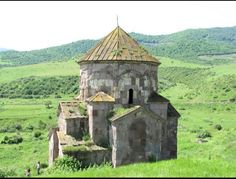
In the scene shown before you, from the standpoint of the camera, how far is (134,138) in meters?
20.5

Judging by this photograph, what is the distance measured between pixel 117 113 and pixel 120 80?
1.78m

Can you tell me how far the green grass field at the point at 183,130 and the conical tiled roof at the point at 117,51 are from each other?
19.3ft

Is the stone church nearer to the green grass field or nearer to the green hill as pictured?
the green hill

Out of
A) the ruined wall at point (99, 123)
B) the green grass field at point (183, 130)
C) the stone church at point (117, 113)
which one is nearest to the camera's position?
the green grass field at point (183, 130)

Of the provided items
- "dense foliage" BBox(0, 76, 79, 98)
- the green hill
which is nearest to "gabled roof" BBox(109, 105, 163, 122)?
the green hill

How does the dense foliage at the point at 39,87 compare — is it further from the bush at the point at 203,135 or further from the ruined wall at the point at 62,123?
the ruined wall at the point at 62,123

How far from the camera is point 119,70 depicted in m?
21.5

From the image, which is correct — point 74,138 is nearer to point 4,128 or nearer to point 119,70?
point 119,70

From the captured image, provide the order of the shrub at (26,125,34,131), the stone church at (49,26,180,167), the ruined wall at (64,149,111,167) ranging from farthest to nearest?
the shrub at (26,125,34,131) < the stone church at (49,26,180,167) < the ruined wall at (64,149,111,167)

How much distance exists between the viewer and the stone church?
20.4 m

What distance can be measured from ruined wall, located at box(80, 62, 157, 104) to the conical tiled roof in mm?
294

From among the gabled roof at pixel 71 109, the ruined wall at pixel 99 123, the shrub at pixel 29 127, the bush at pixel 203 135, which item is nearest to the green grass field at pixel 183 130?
the shrub at pixel 29 127

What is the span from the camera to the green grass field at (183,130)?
42.3ft

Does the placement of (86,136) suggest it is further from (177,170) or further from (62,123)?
(177,170)
